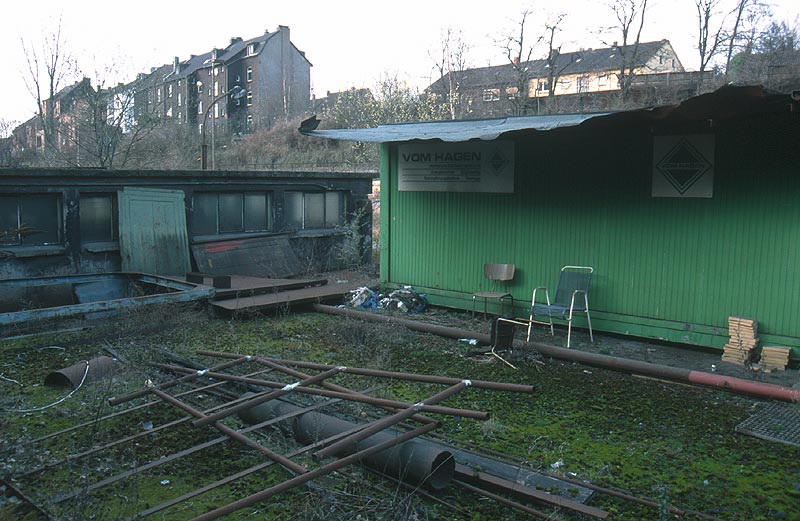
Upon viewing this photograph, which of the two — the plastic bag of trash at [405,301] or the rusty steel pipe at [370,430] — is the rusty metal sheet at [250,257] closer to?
the plastic bag of trash at [405,301]

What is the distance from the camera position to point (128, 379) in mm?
6055

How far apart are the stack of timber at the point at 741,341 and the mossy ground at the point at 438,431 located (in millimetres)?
1075

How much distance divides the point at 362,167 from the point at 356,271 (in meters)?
15.1

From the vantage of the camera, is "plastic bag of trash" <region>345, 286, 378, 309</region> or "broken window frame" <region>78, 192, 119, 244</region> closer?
"plastic bag of trash" <region>345, 286, 378, 309</region>

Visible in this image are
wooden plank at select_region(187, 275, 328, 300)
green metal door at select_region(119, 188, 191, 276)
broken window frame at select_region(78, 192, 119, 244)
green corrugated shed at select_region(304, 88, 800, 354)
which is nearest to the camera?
green corrugated shed at select_region(304, 88, 800, 354)

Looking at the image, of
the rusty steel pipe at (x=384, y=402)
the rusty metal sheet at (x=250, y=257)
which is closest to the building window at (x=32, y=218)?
the rusty metal sheet at (x=250, y=257)

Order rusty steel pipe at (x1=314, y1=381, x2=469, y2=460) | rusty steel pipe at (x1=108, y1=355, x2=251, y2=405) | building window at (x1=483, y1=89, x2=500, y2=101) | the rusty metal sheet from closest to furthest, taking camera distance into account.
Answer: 1. rusty steel pipe at (x1=314, y1=381, x2=469, y2=460)
2. rusty steel pipe at (x1=108, y1=355, x2=251, y2=405)
3. the rusty metal sheet
4. building window at (x1=483, y1=89, x2=500, y2=101)

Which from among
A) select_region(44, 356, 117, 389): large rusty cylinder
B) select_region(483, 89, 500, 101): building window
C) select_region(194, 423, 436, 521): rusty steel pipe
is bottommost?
select_region(44, 356, 117, 389): large rusty cylinder

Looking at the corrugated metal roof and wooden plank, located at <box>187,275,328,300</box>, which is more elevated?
the corrugated metal roof

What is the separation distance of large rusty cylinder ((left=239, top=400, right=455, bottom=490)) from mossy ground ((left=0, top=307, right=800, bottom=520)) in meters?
0.12

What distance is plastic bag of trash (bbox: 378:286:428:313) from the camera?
31.4 feet

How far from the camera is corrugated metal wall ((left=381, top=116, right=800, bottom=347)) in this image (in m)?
6.80

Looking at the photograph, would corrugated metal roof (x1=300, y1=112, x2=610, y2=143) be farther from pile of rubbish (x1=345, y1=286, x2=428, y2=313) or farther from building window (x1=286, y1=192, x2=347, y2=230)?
building window (x1=286, y1=192, x2=347, y2=230)

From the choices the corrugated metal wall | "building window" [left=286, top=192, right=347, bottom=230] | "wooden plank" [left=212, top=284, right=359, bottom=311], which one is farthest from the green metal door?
the corrugated metal wall
